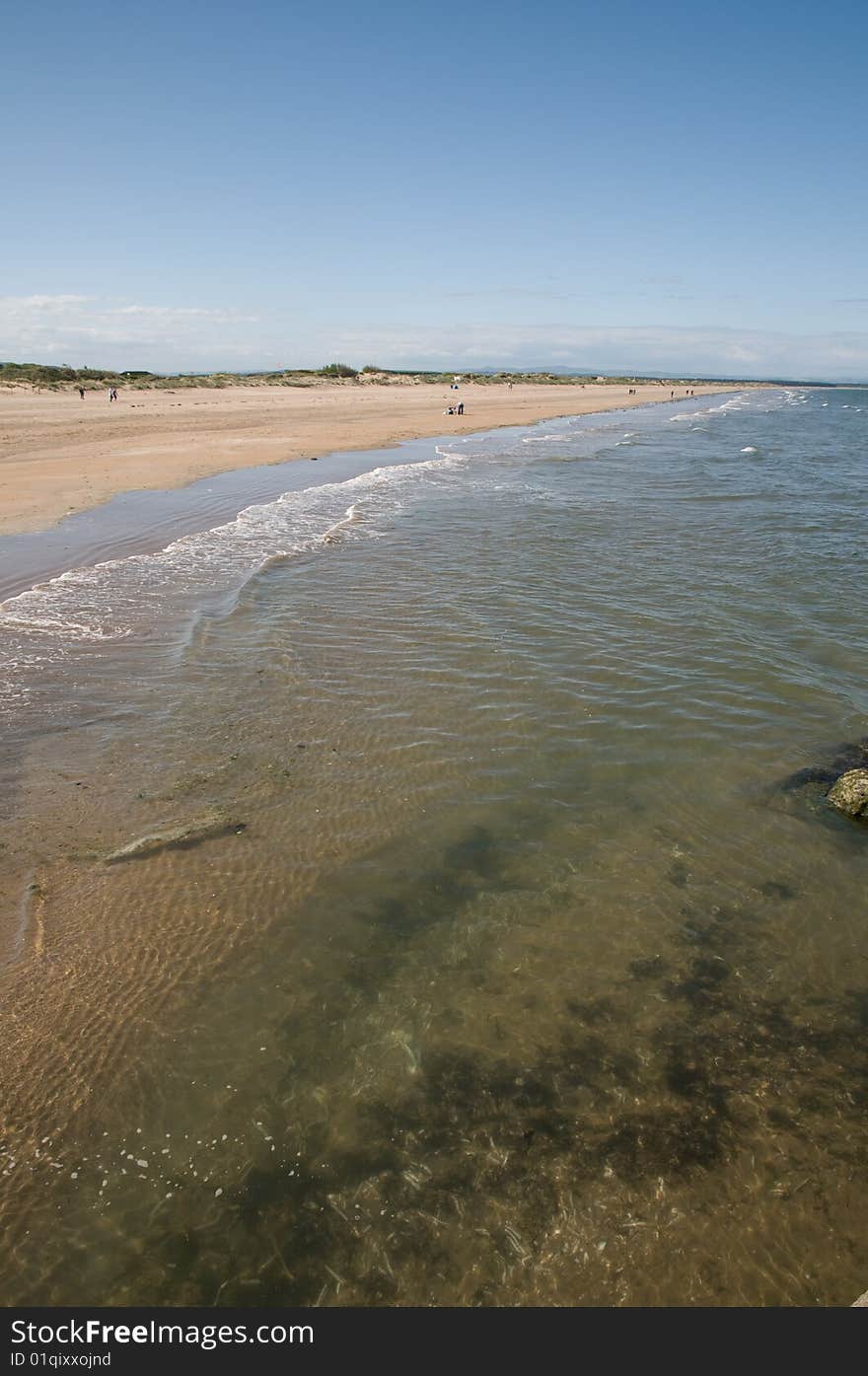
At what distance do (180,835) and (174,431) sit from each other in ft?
112

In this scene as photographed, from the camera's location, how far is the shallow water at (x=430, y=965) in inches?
142

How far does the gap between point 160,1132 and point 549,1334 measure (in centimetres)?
230

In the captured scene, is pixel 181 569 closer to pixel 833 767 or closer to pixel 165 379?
pixel 833 767

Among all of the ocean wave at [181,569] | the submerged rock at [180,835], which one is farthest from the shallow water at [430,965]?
the ocean wave at [181,569]

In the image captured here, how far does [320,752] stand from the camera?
779cm

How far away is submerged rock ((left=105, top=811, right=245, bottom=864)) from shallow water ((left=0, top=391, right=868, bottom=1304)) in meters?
0.04

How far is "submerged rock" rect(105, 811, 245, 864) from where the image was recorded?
6.15 m

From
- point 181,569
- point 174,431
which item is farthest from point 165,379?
point 181,569

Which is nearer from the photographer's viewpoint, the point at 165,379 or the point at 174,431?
the point at 174,431

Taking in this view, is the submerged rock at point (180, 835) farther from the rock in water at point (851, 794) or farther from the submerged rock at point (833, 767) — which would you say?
the rock in water at point (851, 794)

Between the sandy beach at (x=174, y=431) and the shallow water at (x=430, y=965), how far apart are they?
12628 mm

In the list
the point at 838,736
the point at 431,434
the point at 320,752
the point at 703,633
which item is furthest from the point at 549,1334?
the point at 431,434

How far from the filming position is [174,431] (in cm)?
3544

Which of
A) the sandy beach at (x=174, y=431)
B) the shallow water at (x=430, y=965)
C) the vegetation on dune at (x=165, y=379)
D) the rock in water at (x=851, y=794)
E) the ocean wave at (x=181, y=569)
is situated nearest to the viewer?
the shallow water at (x=430, y=965)
